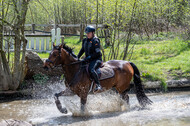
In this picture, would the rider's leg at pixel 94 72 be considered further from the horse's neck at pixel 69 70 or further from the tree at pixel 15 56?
the tree at pixel 15 56

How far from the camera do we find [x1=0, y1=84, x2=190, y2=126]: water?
659 cm

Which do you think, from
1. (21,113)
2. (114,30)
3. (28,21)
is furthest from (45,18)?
(21,113)

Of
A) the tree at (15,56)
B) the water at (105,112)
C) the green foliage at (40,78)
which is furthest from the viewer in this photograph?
the green foliage at (40,78)

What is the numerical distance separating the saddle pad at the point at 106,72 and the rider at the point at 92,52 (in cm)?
33

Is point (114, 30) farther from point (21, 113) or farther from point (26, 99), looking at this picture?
point (21, 113)

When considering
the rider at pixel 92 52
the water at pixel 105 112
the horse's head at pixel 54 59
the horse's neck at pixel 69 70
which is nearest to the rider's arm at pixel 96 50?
the rider at pixel 92 52

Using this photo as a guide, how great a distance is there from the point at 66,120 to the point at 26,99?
116 inches

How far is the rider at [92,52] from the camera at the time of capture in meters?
7.01

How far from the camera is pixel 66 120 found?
22.4ft

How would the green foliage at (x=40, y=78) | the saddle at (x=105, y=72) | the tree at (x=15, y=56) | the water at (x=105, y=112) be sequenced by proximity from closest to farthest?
the water at (x=105, y=112) → the saddle at (x=105, y=72) → the tree at (x=15, y=56) → the green foliage at (x=40, y=78)

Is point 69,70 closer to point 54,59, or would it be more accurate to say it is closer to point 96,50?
point 54,59

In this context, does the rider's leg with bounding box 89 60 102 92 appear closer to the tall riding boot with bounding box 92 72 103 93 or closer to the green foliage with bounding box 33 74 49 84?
the tall riding boot with bounding box 92 72 103 93

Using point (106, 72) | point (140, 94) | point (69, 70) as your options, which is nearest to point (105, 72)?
point (106, 72)

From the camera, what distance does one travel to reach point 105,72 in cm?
754
